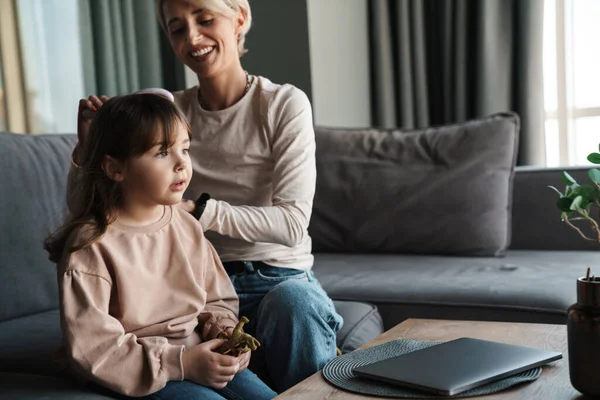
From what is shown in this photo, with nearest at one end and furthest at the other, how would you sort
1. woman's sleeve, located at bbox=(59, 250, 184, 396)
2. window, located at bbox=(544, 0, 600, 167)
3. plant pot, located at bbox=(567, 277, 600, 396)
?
plant pot, located at bbox=(567, 277, 600, 396), woman's sleeve, located at bbox=(59, 250, 184, 396), window, located at bbox=(544, 0, 600, 167)

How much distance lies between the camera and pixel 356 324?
1.69m

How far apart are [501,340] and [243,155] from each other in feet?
2.29

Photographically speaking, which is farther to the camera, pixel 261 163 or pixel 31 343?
pixel 261 163

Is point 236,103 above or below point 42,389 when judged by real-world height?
above

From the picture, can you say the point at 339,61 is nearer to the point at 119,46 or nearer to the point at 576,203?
the point at 119,46

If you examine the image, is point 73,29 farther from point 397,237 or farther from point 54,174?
point 397,237

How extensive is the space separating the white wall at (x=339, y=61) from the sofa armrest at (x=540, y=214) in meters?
1.09

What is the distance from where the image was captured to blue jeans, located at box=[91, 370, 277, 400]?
117 cm

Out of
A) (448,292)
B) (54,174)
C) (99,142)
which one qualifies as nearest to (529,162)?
(448,292)

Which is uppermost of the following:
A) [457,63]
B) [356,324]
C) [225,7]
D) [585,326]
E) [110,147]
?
[225,7]

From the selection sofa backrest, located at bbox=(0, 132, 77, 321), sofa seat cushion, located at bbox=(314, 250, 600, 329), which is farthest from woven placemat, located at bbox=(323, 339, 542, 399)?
sofa backrest, located at bbox=(0, 132, 77, 321)

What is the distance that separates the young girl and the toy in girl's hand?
13 millimetres

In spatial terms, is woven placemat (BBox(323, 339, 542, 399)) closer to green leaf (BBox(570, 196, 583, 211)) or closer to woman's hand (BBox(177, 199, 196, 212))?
green leaf (BBox(570, 196, 583, 211))

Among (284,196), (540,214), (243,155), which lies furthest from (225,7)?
(540,214)
